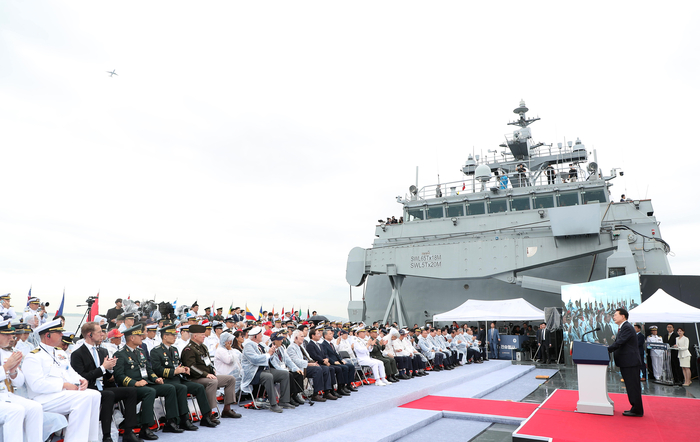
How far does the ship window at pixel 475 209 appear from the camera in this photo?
23562 millimetres

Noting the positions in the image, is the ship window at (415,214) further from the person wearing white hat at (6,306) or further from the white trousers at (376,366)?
the person wearing white hat at (6,306)

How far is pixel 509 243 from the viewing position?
1992 centimetres

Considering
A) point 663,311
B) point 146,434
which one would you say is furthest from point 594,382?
point 146,434

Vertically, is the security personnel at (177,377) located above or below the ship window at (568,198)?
below

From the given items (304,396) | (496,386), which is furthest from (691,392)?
(304,396)

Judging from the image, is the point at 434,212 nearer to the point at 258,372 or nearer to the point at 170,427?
the point at 258,372

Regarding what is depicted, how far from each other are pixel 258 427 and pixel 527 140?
25.6 meters

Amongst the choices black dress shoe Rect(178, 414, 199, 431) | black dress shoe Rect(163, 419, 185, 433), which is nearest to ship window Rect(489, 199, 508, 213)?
black dress shoe Rect(178, 414, 199, 431)

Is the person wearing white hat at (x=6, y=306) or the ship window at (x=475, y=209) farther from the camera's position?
the ship window at (x=475, y=209)

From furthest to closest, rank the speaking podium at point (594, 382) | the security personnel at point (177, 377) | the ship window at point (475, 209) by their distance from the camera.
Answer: the ship window at point (475, 209) → the speaking podium at point (594, 382) → the security personnel at point (177, 377)

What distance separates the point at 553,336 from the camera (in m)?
18.1

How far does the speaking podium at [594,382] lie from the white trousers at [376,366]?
16.4 feet

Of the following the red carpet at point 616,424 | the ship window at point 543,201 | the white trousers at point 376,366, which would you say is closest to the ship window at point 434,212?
the ship window at point 543,201

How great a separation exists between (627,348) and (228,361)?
6.81 m
